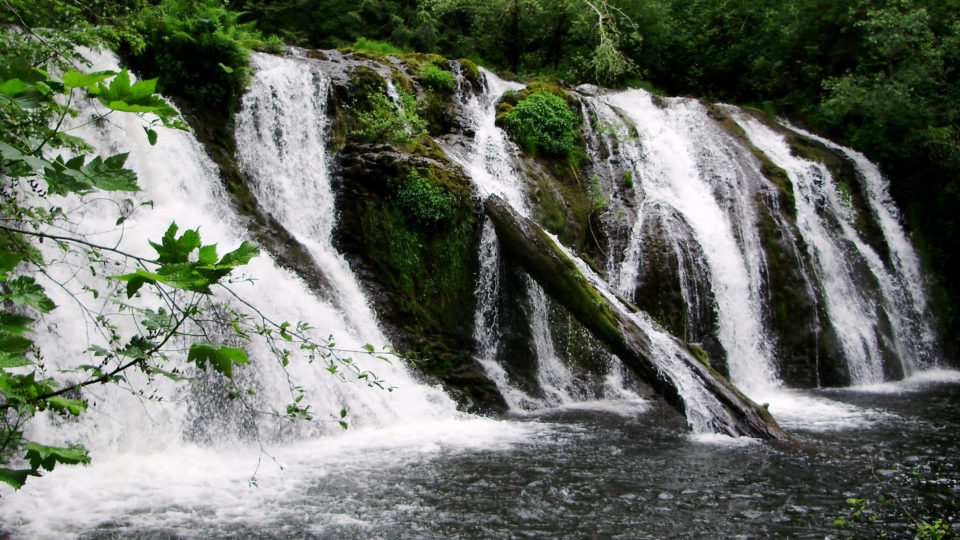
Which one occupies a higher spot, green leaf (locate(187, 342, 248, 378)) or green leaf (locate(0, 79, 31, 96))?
green leaf (locate(0, 79, 31, 96))

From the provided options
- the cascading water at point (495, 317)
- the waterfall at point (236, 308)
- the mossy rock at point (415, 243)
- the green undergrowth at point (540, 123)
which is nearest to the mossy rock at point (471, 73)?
the green undergrowth at point (540, 123)

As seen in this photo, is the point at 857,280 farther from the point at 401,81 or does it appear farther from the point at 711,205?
the point at 401,81

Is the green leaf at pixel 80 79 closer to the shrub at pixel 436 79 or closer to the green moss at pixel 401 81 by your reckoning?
the green moss at pixel 401 81

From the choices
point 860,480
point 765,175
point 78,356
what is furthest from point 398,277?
point 765,175

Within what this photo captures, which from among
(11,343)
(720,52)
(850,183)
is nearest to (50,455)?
(11,343)

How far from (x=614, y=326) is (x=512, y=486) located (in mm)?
3053

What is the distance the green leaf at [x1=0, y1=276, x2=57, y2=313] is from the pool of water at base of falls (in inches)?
154

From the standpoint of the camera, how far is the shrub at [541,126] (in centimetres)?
1295

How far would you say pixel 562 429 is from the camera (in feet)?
27.6

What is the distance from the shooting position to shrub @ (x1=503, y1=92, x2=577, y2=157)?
12.9 metres

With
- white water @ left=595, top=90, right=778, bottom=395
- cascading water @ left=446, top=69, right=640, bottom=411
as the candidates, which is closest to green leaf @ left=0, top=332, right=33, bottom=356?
cascading water @ left=446, top=69, right=640, bottom=411

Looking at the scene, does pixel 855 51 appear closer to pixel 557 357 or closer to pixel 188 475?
pixel 557 357

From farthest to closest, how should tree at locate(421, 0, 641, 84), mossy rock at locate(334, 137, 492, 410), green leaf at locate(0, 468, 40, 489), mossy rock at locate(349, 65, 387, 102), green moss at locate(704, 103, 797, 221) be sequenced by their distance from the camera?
1. tree at locate(421, 0, 641, 84)
2. green moss at locate(704, 103, 797, 221)
3. mossy rock at locate(349, 65, 387, 102)
4. mossy rock at locate(334, 137, 492, 410)
5. green leaf at locate(0, 468, 40, 489)

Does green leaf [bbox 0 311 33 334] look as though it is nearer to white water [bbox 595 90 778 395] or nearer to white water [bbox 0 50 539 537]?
white water [bbox 0 50 539 537]
